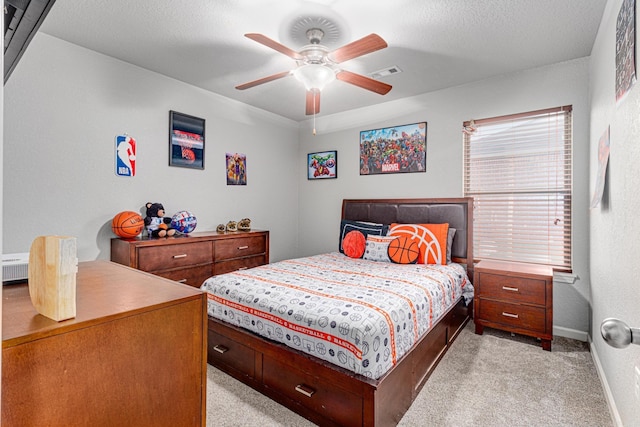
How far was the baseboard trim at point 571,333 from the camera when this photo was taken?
9.56 ft

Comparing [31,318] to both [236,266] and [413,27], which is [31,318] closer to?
[413,27]

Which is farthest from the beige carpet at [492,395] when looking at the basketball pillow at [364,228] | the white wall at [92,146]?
the white wall at [92,146]

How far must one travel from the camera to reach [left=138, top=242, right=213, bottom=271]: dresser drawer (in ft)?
9.37

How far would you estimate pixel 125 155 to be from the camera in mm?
3090

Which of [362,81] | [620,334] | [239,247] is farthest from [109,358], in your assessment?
[239,247]

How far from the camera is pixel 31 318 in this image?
2.37 ft

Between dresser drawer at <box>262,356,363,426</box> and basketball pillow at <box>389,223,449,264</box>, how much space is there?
1.83 metres

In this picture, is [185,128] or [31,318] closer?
[31,318]

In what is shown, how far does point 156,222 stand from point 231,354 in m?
1.60

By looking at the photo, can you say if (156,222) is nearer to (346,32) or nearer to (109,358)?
(346,32)

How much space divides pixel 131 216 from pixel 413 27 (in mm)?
2831

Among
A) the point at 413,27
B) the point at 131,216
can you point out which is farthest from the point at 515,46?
the point at 131,216

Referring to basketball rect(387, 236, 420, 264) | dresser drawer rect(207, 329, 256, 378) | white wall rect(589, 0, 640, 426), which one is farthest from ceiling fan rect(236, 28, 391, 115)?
dresser drawer rect(207, 329, 256, 378)

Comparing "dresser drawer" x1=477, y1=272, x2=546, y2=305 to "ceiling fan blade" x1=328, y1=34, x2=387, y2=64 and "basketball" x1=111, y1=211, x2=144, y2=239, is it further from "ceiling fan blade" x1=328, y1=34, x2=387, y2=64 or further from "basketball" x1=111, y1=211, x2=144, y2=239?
"basketball" x1=111, y1=211, x2=144, y2=239
